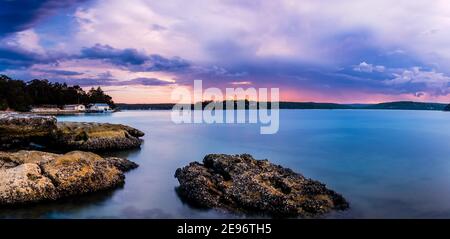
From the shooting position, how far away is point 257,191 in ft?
36.8

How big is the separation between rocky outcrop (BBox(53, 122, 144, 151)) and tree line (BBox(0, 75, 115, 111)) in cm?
5996

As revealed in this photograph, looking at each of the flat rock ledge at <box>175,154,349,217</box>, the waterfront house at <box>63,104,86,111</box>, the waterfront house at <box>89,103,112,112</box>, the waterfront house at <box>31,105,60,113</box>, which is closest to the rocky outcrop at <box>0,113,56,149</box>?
the flat rock ledge at <box>175,154,349,217</box>

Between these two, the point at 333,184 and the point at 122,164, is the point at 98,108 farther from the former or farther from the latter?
the point at 333,184

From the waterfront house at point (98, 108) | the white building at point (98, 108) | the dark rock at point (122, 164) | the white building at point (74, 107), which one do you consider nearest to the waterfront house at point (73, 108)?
the white building at point (74, 107)

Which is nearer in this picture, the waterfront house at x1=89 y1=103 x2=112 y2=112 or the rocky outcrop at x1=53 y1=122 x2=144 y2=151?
the rocky outcrop at x1=53 y1=122 x2=144 y2=151

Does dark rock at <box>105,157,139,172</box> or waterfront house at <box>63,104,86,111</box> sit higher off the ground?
waterfront house at <box>63,104,86,111</box>

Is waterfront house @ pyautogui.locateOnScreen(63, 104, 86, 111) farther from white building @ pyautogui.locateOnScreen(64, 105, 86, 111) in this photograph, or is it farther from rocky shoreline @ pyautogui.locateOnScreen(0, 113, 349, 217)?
rocky shoreline @ pyautogui.locateOnScreen(0, 113, 349, 217)

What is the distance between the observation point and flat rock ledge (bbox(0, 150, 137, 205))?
38.0ft

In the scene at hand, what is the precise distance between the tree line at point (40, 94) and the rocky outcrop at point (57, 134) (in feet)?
198

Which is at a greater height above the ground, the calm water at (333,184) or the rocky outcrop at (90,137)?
the rocky outcrop at (90,137)

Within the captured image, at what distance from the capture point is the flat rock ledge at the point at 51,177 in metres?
11.6

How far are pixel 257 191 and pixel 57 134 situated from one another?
1722 cm

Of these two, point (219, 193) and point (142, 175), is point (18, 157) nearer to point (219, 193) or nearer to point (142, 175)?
point (142, 175)

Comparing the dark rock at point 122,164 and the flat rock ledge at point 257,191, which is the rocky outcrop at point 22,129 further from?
the flat rock ledge at point 257,191
